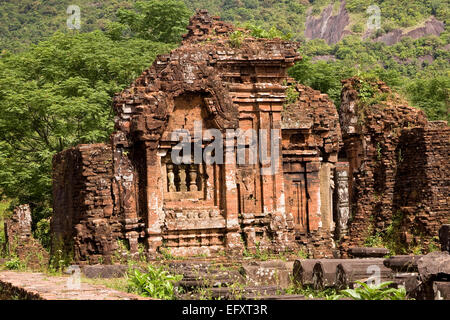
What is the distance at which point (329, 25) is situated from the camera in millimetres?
59406

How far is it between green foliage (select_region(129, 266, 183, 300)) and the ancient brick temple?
3.35 m

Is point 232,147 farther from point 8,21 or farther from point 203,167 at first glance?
point 8,21

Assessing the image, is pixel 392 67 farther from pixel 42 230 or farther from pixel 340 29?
pixel 42 230

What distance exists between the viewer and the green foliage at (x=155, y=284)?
9.39 meters

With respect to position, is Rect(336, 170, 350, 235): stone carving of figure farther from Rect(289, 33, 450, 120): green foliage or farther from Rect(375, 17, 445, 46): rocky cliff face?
Rect(375, 17, 445, 46): rocky cliff face

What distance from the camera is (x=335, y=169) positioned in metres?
22.6

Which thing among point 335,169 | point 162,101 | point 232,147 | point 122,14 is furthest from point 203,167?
point 122,14

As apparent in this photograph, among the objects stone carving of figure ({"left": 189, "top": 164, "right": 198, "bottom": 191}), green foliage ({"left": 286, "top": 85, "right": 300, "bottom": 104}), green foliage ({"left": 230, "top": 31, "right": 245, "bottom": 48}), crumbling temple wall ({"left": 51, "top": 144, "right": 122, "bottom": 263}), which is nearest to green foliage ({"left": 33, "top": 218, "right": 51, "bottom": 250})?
crumbling temple wall ({"left": 51, "top": 144, "right": 122, "bottom": 263})

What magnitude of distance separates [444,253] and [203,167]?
19.7 ft

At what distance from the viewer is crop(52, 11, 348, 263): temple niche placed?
44.7ft

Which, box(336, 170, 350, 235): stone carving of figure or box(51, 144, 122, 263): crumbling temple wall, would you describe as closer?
box(51, 144, 122, 263): crumbling temple wall

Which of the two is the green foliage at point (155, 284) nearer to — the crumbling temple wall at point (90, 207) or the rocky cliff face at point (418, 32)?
the crumbling temple wall at point (90, 207)

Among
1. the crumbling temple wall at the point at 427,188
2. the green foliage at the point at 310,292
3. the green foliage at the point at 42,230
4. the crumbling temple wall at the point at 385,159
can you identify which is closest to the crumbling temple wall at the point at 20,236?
the green foliage at the point at 42,230

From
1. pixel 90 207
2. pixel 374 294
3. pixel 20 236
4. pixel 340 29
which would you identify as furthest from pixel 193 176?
pixel 340 29
